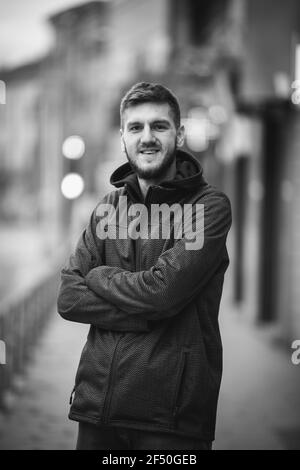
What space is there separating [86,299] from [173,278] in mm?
376

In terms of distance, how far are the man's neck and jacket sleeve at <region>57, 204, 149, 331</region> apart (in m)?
0.26

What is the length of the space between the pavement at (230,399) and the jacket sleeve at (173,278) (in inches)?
113

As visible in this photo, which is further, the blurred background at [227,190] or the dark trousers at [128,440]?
the blurred background at [227,190]

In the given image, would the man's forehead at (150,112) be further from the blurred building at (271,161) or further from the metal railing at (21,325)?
the blurred building at (271,161)

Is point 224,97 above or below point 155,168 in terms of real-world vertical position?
above

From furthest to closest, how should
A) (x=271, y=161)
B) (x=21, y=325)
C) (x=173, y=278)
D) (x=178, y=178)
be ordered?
1. (x=271, y=161)
2. (x=21, y=325)
3. (x=178, y=178)
4. (x=173, y=278)

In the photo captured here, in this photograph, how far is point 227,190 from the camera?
1586 cm

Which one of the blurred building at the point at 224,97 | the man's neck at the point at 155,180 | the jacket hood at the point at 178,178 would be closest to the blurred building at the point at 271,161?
the blurred building at the point at 224,97

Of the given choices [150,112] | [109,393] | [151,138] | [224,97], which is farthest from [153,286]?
[224,97]

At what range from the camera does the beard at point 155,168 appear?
2.87 meters

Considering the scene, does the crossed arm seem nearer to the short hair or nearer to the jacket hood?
the jacket hood

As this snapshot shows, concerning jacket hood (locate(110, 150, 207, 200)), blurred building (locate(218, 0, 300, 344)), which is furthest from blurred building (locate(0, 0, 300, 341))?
jacket hood (locate(110, 150, 207, 200))

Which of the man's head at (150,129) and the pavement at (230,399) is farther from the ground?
the man's head at (150,129)

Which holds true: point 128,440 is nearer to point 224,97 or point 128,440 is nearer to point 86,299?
point 86,299
